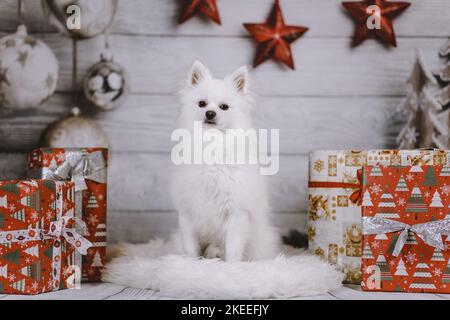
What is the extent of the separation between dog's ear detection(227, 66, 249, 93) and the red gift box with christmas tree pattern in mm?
514

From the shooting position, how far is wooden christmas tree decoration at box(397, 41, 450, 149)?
1.93 metres

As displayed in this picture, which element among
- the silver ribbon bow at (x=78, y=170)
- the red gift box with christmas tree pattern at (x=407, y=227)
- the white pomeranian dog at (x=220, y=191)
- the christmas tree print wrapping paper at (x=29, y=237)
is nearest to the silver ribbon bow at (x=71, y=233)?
the christmas tree print wrapping paper at (x=29, y=237)

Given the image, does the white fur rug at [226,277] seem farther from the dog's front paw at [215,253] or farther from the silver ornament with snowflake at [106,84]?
the silver ornament with snowflake at [106,84]

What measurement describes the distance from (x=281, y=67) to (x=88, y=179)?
874 mm

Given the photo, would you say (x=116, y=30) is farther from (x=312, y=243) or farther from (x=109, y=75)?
(x=312, y=243)

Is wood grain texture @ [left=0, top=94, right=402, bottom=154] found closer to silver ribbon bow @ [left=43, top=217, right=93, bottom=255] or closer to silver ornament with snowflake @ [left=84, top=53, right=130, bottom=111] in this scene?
silver ornament with snowflake @ [left=84, top=53, right=130, bottom=111]

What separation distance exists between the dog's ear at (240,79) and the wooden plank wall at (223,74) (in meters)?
0.30

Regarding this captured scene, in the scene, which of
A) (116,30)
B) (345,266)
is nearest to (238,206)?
(345,266)

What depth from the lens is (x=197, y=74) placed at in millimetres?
1690

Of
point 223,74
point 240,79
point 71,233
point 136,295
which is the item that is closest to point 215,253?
point 136,295

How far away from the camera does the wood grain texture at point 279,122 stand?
2.00 m

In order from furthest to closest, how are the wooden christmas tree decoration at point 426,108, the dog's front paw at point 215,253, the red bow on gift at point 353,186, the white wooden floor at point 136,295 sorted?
the wooden christmas tree decoration at point 426,108, the dog's front paw at point 215,253, the red bow on gift at point 353,186, the white wooden floor at point 136,295

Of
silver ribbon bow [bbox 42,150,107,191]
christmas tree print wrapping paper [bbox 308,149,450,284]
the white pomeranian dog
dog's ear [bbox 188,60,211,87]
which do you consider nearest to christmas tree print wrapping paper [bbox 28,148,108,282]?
silver ribbon bow [bbox 42,150,107,191]

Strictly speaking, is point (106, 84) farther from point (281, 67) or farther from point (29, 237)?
point (29, 237)
